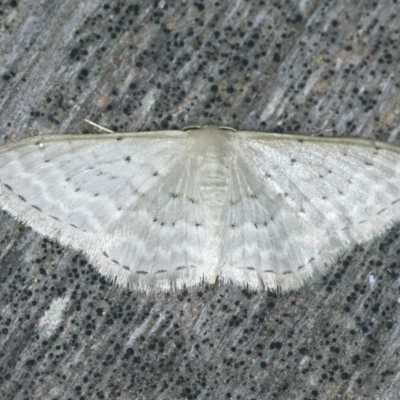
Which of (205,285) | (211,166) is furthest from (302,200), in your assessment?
(205,285)

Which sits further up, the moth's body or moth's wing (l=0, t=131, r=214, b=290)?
the moth's body

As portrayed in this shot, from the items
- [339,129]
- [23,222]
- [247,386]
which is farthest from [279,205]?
[23,222]

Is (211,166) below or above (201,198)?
above

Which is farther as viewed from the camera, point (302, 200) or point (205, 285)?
point (205, 285)

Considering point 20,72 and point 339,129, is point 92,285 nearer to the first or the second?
point 20,72

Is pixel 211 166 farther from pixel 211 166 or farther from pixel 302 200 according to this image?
pixel 302 200

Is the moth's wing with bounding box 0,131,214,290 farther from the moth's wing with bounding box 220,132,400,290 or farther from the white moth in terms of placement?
the moth's wing with bounding box 220,132,400,290

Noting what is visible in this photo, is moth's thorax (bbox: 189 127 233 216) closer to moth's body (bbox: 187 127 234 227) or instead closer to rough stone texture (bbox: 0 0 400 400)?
moth's body (bbox: 187 127 234 227)

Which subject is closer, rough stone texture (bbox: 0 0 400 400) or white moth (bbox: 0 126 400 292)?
white moth (bbox: 0 126 400 292)

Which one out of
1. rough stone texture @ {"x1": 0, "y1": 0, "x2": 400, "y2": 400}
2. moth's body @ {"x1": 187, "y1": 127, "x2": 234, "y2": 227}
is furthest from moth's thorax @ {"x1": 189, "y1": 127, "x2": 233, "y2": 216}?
rough stone texture @ {"x1": 0, "y1": 0, "x2": 400, "y2": 400}
